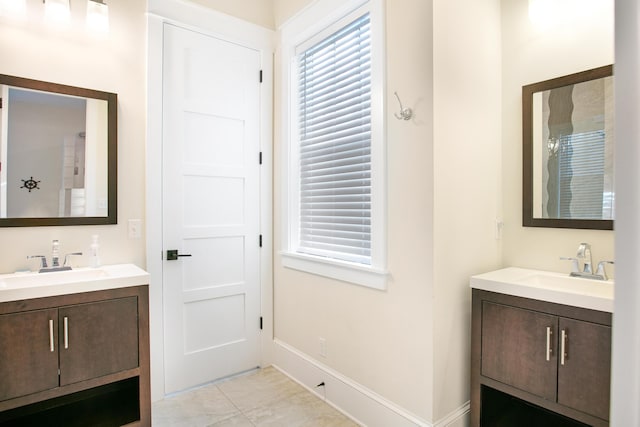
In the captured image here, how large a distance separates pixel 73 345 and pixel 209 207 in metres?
1.19

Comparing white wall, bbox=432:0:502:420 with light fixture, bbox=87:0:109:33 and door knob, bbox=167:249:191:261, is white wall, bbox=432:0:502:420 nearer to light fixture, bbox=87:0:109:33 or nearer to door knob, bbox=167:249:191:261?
door knob, bbox=167:249:191:261

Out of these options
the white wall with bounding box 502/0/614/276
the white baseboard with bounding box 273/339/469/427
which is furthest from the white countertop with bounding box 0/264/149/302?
the white wall with bounding box 502/0/614/276

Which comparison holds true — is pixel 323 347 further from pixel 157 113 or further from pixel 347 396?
pixel 157 113

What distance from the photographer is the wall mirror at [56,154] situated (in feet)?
6.37

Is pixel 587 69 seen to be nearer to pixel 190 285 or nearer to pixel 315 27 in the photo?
pixel 315 27

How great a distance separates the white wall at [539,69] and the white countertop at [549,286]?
119 millimetres

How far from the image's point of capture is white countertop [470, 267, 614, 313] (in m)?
1.50

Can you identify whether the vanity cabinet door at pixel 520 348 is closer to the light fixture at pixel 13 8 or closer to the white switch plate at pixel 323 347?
the white switch plate at pixel 323 347

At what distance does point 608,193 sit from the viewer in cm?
178

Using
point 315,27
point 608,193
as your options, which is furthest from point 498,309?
point 315,27

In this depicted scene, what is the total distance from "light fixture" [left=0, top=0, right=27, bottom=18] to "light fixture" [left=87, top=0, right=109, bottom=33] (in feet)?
0.99

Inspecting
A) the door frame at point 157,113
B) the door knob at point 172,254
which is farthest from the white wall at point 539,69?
the door knob at point 172,254

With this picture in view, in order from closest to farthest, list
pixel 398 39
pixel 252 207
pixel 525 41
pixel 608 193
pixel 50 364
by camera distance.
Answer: pixel 50 364 < pixel 608 193 < pixel 398 39 < pixel 525 41 < pixel 252 207

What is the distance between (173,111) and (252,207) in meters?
0.89
